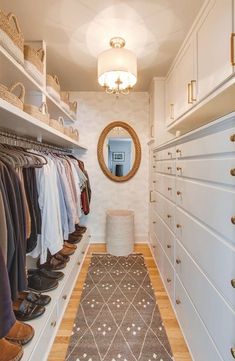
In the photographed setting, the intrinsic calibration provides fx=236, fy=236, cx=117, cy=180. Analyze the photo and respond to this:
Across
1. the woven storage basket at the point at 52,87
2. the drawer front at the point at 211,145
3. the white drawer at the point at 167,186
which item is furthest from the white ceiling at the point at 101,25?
the white drawer at the point at 167,186

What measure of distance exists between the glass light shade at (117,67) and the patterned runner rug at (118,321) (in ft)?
6.09

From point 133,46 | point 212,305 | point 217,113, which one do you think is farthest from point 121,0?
point 212,305

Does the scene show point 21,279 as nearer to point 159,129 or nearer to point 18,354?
point 18,354

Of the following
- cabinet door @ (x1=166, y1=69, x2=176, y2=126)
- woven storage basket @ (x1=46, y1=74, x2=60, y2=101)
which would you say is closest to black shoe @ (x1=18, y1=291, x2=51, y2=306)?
woven storage basket @ (x1=46, y1=74, x2=60, y2=101)

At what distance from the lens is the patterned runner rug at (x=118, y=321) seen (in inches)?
57.9

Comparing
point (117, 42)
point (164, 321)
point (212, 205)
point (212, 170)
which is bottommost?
point (164, 321)

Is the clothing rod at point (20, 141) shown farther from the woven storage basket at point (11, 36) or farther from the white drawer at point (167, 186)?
the white drawer at point (167, 186)

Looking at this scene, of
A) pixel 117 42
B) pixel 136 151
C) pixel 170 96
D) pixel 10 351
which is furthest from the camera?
pixel 136 151

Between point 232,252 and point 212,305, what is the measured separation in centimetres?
35

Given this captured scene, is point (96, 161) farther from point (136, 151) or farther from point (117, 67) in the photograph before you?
point (117, 67)

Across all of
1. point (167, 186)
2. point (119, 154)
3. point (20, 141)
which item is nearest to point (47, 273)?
point (20, 141)

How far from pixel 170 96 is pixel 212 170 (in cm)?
180

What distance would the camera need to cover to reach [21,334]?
1.21 meters

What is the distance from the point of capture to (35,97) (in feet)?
6.46
